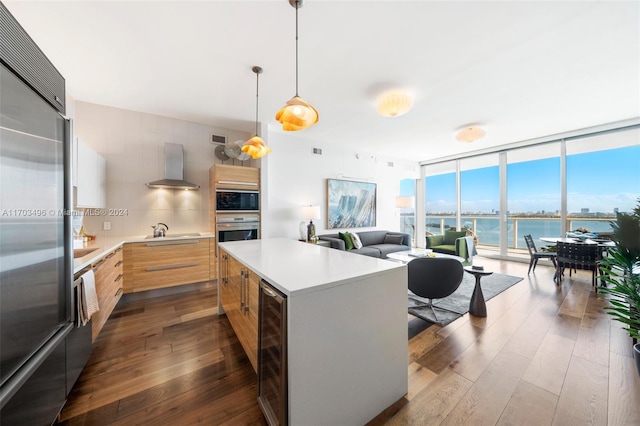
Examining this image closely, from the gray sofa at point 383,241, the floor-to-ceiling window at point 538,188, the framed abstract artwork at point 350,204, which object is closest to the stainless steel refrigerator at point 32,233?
the gray sofa at point 383,241

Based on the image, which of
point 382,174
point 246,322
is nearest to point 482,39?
point 246,322

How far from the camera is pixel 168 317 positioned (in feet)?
8.95

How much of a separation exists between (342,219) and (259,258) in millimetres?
3915

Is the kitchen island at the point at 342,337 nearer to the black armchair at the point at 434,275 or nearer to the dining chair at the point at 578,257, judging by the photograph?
the black armchair at the point at 434,275

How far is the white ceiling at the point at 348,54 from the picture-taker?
1822 mm

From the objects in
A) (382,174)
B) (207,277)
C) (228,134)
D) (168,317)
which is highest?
(228,134)

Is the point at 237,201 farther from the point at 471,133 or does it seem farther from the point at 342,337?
the point at 471,133

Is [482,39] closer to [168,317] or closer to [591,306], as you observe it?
[591,306]

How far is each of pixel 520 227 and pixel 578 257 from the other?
7.68ft

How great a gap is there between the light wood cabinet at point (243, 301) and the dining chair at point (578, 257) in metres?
4.97

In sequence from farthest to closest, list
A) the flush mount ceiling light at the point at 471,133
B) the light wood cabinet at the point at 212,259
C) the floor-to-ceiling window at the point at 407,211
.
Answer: the floor-to-ceiling window at the point at 407,211
the flush mount ceiling light at the point at 471,133
the light wood cabinet at the point at 212,259

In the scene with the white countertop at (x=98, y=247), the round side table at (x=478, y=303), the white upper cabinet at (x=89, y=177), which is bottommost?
the round side table at (x=478, y=303)

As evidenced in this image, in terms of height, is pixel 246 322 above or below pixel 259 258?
below

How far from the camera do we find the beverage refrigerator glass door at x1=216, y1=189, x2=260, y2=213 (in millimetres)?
3680
